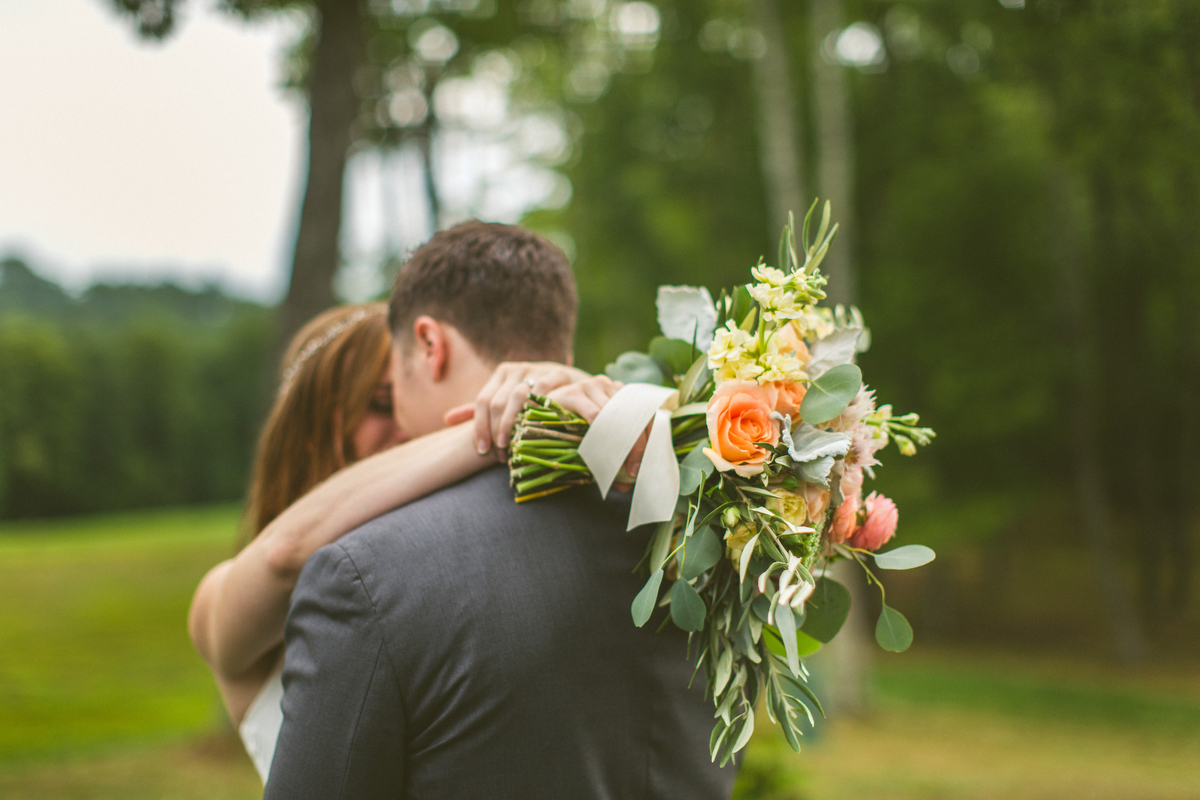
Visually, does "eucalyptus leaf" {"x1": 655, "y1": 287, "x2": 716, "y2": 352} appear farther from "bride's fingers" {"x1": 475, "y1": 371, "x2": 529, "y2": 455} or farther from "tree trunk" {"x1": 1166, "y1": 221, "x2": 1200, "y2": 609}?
"tree trunk" {"x1": 1166, "y1": 221, "x2": 1200, "y2": 609}

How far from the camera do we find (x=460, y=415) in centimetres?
168

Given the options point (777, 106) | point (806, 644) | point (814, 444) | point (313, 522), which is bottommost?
point (806, 644)

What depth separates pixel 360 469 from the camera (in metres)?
1.67

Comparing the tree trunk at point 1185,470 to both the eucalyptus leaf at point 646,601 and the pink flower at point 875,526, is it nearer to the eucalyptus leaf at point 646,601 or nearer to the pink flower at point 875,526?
the pink flower at point 875,526

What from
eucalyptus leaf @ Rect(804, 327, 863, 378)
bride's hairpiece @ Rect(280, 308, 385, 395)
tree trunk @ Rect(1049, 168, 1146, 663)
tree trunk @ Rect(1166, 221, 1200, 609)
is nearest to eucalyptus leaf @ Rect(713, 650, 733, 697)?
eucalyptus leaf @ Rect(804, 327, 863, 378)

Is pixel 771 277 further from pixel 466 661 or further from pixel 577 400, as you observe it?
pixel 466 661

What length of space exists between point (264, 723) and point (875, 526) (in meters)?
1.38

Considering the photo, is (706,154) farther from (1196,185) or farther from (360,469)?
(360,469)

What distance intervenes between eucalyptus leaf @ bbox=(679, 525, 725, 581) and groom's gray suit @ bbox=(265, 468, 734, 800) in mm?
198

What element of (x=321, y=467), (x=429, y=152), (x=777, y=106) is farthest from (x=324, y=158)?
(x=429, y=152)

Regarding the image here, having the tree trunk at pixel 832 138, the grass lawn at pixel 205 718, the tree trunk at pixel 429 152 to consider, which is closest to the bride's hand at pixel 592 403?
the grass lawn at pixel 205 718

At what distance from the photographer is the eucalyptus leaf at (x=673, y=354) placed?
167 cm

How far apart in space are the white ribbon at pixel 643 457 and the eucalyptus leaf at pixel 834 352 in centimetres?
31

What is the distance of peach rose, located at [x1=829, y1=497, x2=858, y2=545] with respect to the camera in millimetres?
1454
